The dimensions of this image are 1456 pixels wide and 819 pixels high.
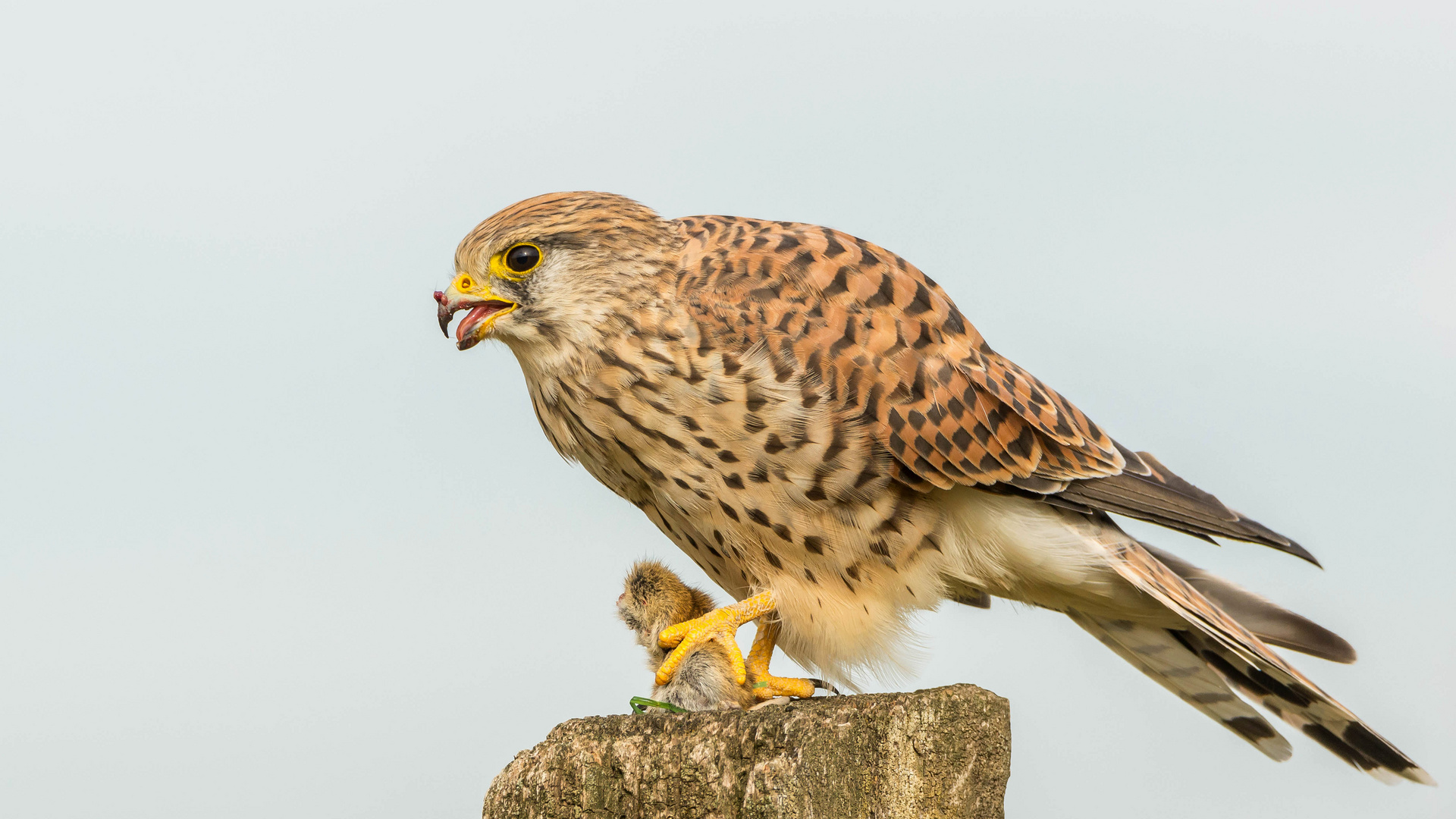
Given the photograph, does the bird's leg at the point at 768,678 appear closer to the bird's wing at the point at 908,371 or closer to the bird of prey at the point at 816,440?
the bird of prey at the point at 816,440

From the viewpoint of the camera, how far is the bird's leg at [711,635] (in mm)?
3119

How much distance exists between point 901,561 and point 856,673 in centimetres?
38

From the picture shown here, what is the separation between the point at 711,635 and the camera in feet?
10.4

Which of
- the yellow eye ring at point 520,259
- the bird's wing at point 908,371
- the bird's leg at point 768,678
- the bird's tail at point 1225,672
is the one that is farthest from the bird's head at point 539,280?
the bird's tail at point 1225,672

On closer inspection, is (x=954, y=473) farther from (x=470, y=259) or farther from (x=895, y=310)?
(x=470, y=259)

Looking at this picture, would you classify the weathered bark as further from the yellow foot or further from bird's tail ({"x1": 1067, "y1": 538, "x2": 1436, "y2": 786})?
bird's tail ({"x1": 1067, "y1": 538, "x2": 1436, "y2": 786})

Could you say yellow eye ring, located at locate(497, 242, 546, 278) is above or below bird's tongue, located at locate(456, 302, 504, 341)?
above

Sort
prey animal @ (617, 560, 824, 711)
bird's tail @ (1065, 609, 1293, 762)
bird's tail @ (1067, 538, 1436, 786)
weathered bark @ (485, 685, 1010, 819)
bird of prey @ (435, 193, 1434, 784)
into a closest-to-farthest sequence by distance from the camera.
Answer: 1. weathered bark @ (485, 685, 1010, 819)
2. prey animal @ (617, 560, 824, 711)
3. bird of prey @ (435, 193, 1434, 784)
4. bird's tail @ (1067, 538, 1436, 786)
5. bird's tail @ (1065, 609, 1293, 762)

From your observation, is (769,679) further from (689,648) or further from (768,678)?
(689,648)

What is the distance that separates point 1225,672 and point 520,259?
2.44m

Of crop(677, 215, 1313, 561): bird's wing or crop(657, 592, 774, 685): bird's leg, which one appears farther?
crop(677, 215, 1313, 561): bird's wing

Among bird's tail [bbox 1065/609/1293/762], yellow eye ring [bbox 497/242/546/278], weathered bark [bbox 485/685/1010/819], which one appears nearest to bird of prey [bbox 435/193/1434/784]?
yellow eye ring [bbox 497/242/546/278]

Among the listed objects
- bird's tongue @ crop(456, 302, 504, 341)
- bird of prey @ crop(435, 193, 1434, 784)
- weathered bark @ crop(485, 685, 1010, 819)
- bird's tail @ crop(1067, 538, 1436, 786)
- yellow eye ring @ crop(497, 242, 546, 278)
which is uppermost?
yellow eye ring @ crop(497, 242, 546, 278)

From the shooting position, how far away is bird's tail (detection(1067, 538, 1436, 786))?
3.49m
